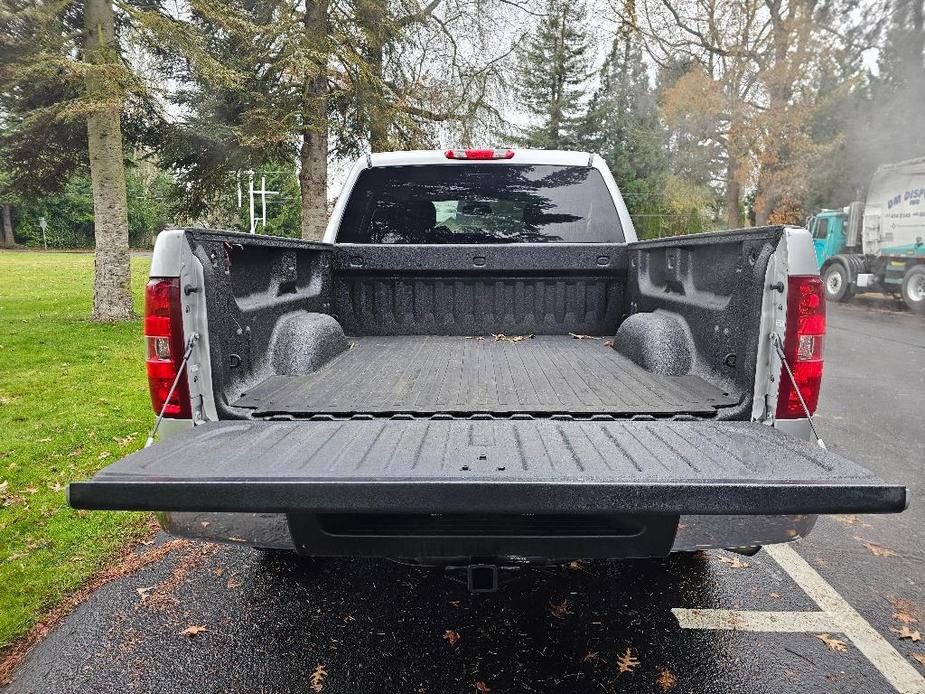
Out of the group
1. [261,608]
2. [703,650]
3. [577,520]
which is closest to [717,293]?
[577,520]

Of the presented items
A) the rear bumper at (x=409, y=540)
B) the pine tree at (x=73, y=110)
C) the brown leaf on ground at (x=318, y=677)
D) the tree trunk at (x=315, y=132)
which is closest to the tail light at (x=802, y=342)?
the rear bumper at (x=409, y=540)

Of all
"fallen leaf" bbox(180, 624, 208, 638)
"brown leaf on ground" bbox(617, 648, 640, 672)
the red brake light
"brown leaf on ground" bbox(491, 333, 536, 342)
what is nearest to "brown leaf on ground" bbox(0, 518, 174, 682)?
"fallen leaf" bbox(180, 624, 208, 638)

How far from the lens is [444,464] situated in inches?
67.9

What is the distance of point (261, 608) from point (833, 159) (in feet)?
95.3

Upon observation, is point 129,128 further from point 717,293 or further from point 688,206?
point 688,206

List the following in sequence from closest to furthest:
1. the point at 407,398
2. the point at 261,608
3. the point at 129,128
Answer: the point at 407,398 → the point at 261,608 → the point at 129,128

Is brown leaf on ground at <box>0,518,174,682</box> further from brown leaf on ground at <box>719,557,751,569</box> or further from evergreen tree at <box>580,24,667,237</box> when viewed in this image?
evergreen tree at <box>580,24,667,237</box>

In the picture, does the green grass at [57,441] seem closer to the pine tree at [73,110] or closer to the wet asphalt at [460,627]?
the wet asphalt at [460,627]

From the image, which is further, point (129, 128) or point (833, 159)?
point (833, 159)

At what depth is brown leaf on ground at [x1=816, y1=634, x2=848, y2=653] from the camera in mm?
2510

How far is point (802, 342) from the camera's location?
6.97 ft

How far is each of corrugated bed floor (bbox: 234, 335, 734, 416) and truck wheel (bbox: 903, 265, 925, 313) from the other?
14342 mm

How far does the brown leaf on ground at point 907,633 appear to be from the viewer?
260 centimetres

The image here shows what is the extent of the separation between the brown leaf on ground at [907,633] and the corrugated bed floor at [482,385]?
4.51 ft
